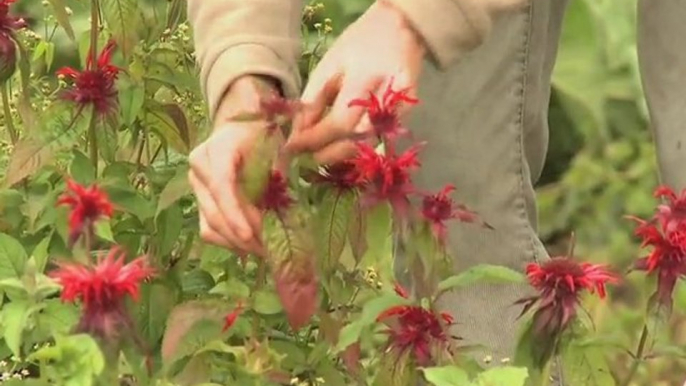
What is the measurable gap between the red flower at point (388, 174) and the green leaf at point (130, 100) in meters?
0.33

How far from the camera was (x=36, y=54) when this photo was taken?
132 centimetres

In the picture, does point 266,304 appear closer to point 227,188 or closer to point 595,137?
point 227,188

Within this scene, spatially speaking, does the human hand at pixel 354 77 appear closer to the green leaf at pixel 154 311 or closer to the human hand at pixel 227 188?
the human hand at pixel 227 188

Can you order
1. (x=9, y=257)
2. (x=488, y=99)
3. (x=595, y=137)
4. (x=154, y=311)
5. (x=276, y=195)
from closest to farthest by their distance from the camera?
(x=276, y=195) < (x=9, y=257) < (x=154, y=311) < (x=488, y=99) < (x=595, y=137)

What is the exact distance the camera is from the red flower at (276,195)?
0.94 metres

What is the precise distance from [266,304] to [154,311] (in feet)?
0.37

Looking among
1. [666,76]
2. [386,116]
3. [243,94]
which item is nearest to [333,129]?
[386,116]

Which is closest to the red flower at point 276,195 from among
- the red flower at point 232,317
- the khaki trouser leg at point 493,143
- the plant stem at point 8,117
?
the red flower at point 232,317

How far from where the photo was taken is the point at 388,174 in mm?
918

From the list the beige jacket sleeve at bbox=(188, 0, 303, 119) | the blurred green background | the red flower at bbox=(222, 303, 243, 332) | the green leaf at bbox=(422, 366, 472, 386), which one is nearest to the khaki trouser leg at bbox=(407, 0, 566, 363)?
the beige jacket sleeve at bbox=(188, 0, 303, 119)

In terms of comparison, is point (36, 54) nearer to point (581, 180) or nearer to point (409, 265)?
point (409, 265)

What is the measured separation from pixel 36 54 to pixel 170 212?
225mm

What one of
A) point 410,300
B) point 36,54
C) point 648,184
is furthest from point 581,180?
point 410,300

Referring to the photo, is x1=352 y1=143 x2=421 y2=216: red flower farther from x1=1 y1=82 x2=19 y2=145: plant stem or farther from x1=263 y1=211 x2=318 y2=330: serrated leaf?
x1=1 y1=82 x2=19 y2=145: plant stem
